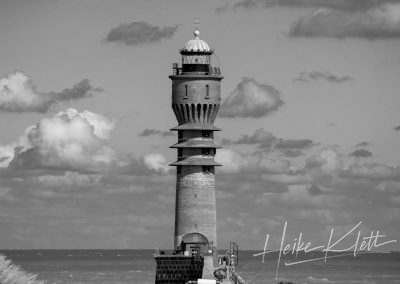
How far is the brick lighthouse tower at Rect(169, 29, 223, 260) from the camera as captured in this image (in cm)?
11188

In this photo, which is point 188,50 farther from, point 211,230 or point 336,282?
point 336,282

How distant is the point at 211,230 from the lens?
11238cm

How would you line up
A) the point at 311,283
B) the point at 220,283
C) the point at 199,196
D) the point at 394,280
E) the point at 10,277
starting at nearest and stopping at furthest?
the point at 10,277 → the point at 220,283 → the point at 199,196 → the point at 311,283 → the point at 394,280

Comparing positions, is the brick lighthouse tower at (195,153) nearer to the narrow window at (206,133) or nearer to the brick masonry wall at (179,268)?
the narrow window at (206,133)

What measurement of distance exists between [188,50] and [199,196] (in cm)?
1032

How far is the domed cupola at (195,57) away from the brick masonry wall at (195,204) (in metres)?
6.90

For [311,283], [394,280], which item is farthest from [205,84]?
[394,280]

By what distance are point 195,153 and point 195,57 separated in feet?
22.1

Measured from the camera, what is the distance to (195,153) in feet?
370

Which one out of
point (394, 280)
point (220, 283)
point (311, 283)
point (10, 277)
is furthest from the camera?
point (394, 280)

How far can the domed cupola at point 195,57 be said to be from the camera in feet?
371

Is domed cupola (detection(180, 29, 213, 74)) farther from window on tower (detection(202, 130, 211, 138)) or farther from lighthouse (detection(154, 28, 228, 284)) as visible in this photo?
window on tower (detection(202, 130, 211, 138))

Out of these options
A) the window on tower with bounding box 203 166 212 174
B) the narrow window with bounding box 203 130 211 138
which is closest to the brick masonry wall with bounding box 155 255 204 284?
the window on tower with bounding box 203 166 212 174

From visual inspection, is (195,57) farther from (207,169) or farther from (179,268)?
(179,268)
